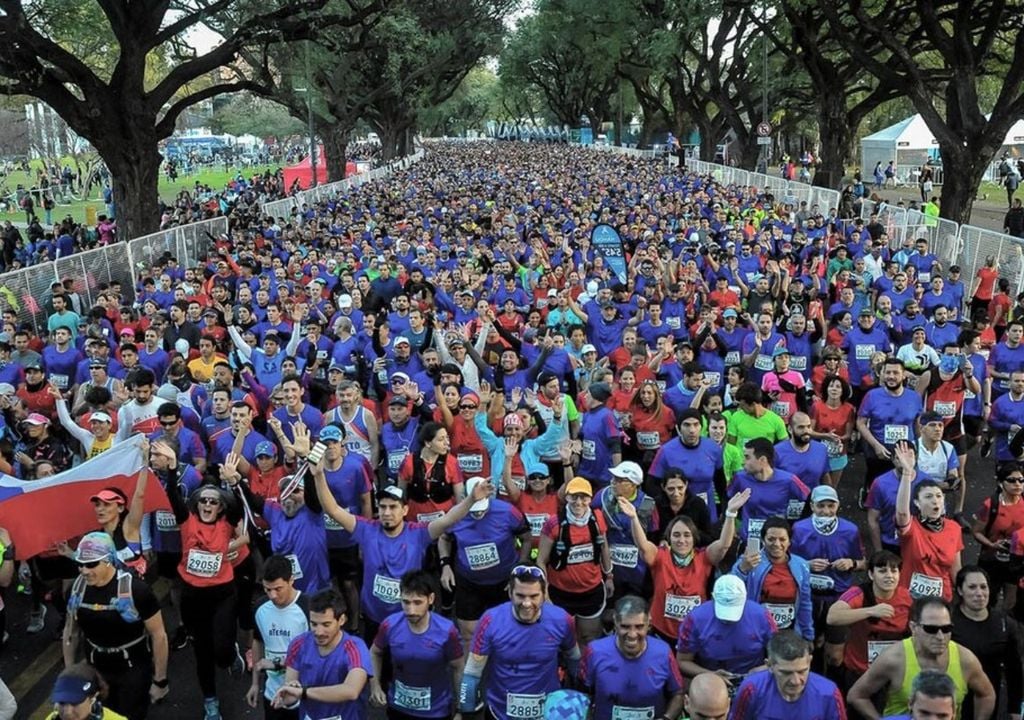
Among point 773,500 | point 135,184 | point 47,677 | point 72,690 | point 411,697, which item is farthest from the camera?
point 135,184

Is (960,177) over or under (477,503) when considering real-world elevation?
over

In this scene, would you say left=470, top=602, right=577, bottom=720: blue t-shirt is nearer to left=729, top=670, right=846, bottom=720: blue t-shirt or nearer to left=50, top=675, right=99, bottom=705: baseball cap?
left=729, top=670, right=846, bottom=720: blue t-shirt

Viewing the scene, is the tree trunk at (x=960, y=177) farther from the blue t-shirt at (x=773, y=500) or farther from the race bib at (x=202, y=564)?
the race bib at (x=202, y=564)

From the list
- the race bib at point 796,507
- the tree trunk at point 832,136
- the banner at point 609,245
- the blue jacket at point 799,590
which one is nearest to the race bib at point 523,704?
the blue jacket at point 799,590

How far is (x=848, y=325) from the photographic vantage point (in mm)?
10336

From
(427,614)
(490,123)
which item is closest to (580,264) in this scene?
(427,614)

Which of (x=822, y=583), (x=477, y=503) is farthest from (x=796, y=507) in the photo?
(x=477, y=503)

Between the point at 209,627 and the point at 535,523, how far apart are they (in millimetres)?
2134

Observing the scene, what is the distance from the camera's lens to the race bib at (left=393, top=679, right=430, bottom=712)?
15.8 feet

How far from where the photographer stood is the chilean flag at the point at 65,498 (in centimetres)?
633

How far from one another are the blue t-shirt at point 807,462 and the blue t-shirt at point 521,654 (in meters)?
2.80

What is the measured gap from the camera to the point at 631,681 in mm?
4484

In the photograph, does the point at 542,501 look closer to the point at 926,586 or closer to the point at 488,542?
the point at 488,542

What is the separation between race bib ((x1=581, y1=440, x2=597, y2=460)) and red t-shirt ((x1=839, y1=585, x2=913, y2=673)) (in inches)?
109
